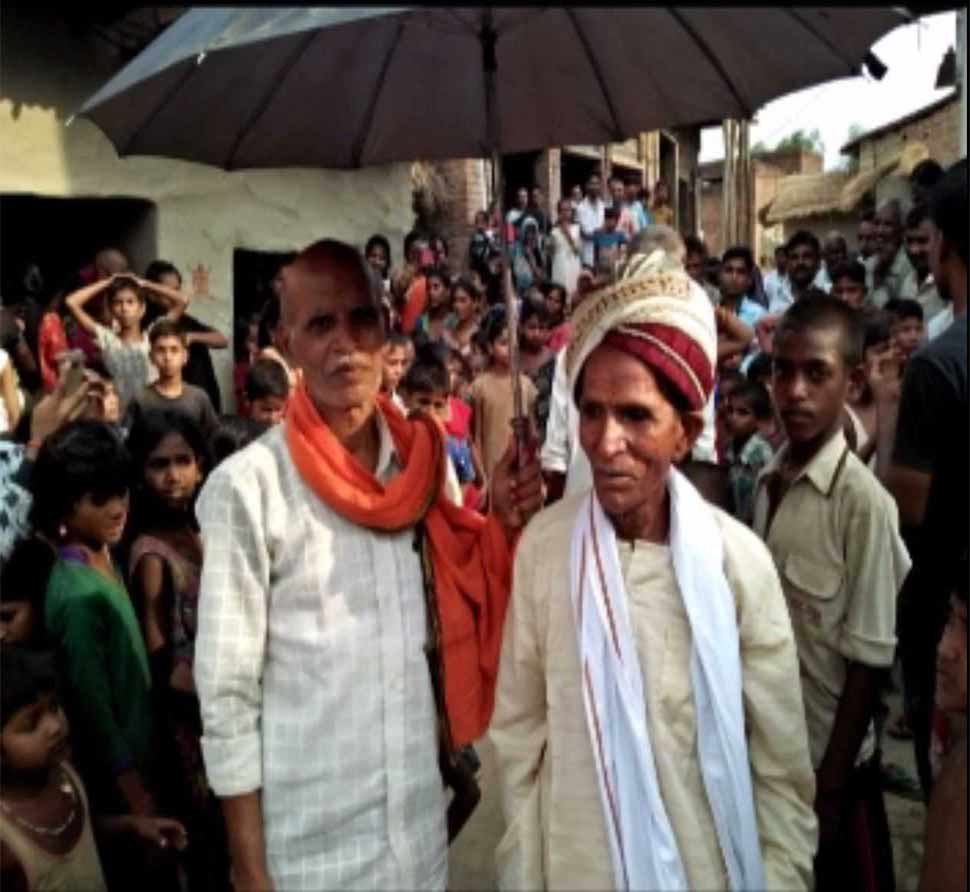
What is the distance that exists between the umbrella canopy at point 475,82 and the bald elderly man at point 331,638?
0.66m

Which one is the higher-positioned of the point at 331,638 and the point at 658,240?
the point at 658,240

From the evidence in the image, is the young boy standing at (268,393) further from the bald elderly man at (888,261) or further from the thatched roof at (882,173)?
the thatched roof at (882,173)

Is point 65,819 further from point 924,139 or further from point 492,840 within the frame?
point 924,139

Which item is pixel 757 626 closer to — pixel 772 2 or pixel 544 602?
pixel 544 602

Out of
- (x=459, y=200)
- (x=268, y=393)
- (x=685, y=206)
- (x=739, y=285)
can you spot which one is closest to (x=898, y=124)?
(x=685, y=206)

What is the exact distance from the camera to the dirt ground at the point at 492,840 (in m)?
3.85

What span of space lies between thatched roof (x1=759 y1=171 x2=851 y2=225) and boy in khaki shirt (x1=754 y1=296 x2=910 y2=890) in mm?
19013

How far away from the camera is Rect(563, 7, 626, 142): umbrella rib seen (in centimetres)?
270

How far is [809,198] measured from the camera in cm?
2231

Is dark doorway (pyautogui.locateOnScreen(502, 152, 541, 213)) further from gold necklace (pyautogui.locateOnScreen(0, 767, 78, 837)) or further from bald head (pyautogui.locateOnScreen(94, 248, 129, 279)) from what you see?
gold necklace (pyautogui.locateOnScreen(0, 767, 78, 837))

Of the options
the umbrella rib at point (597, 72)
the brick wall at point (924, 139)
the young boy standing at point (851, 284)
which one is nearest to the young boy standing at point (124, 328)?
the umbrella rib at point (597, 72)

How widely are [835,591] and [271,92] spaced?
169 centimetres

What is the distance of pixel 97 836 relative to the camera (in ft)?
8.53

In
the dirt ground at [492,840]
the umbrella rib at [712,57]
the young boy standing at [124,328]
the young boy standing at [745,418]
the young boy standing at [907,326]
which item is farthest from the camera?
the young boy standing at [124,328]
